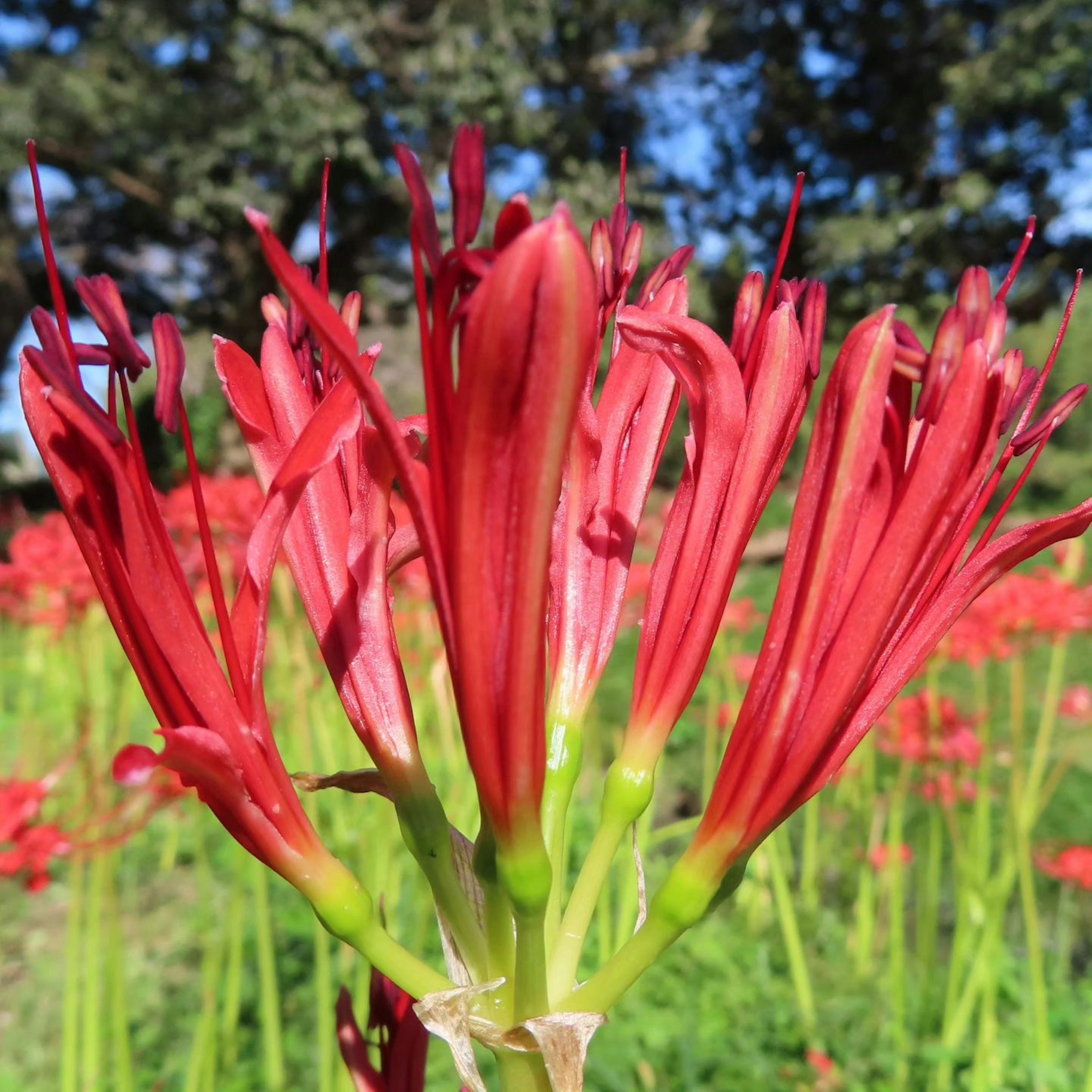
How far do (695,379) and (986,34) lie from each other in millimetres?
12446

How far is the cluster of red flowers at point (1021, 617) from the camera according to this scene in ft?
5.93

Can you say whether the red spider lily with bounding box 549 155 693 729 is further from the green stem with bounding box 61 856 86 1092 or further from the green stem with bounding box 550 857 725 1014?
the green stem with bounding box 61 856 86 1092

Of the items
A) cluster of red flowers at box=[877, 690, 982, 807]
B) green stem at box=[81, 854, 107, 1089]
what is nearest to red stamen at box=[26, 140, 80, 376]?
green stem at box=[81, 854, 107, 1089]

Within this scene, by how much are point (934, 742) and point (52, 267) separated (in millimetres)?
2029

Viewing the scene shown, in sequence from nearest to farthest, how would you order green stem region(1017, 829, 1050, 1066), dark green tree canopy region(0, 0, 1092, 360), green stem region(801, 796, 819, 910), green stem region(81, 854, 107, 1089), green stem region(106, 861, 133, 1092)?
green stem region(106, 861, 133, 1092), green stem region(81, 854, 107, 1089), green stem region(1017, 829, 1050, 1066), green stem region(801, 796, 819, 910), dark green tree canopy region(0, 0, 1092, 360)

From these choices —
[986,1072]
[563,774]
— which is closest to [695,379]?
[563,774]

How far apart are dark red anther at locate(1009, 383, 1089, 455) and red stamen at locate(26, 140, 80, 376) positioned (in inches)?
18.3

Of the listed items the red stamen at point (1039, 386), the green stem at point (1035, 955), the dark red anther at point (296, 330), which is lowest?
the green stem at point (1035, 955)

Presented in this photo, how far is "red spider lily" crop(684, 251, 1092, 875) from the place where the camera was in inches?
16.1

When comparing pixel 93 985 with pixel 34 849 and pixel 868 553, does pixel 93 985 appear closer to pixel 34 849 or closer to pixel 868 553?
pixel 34 849

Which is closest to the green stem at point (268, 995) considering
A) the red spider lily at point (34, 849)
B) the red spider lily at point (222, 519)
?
the red spider lily at point (34, 849)

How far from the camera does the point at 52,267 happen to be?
0.46m

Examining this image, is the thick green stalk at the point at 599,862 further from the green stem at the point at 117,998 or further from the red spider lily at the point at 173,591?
the green stem at the point at 117,998

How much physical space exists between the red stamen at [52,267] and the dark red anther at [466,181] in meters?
0.18
